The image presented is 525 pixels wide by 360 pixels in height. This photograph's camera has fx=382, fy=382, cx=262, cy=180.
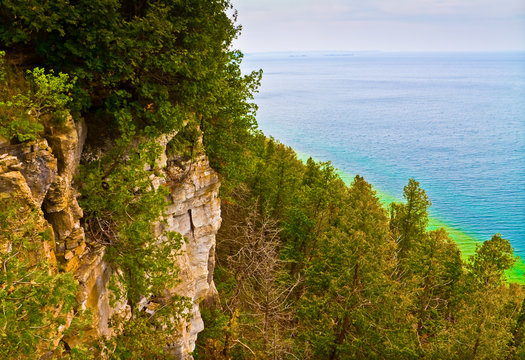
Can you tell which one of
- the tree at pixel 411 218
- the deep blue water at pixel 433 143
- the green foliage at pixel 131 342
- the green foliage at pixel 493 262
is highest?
the deep blue water at pixel 433 143

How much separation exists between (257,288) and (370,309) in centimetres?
1017

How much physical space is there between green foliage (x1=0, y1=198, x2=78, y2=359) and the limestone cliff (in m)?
0.59

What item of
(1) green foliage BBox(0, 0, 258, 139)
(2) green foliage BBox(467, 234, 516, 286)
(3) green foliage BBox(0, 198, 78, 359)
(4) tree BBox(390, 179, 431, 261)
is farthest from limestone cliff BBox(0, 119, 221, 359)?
(4) tree BBox(390, 179, 431, 261)

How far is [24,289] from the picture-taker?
287 inches

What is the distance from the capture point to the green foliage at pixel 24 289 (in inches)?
267

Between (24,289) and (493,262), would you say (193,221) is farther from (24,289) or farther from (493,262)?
(493,262)

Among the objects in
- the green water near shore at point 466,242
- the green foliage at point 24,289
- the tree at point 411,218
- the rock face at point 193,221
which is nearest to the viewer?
the green foliage at point 24,289

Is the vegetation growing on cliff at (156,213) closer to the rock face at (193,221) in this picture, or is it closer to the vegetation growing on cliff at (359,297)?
the vegetation growing on cliff at (359,297)

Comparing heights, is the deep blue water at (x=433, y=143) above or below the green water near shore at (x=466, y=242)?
above

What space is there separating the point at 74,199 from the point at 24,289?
3401 millimetres

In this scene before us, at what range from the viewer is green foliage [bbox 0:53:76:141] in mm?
8414

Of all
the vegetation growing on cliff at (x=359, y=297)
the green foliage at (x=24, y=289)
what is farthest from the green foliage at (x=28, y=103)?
the vegetation growing on cliff at (x=359, y=297)

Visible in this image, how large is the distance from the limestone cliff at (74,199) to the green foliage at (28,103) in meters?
0.33

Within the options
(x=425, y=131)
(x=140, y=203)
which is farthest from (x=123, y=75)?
(x=425, y=131)
